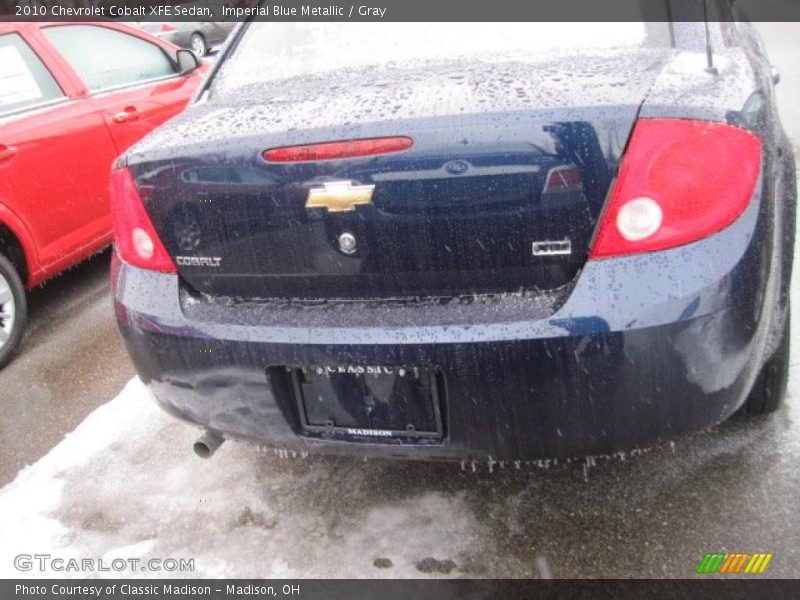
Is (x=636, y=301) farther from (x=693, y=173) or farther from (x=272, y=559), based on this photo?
(x=272, y=559)

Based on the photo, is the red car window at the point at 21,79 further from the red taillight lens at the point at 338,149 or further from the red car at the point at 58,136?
the red taillight lens at the point at 338,149

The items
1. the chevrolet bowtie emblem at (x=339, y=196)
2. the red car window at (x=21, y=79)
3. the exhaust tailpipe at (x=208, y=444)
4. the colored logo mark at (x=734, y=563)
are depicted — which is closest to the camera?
the chevrolet bowtie emblem at (x=339, y=196)

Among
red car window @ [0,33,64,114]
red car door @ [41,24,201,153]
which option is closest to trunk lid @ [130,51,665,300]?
red car window @ [0,33,64,114]

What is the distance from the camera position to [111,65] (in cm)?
454

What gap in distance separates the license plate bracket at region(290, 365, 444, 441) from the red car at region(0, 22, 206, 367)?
7.65 feet

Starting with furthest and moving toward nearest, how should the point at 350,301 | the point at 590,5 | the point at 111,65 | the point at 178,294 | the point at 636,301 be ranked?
1. the point at 111,65
2. the point at 590,5
3. the point at 178,294
4. the point at 350,301
5. the point at 636,301

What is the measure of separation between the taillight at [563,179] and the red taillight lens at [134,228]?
3.46 ft

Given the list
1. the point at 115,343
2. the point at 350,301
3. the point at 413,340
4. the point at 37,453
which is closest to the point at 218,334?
the point at 350,301

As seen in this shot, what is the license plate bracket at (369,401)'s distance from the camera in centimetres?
176

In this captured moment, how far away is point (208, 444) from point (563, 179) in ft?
4.26

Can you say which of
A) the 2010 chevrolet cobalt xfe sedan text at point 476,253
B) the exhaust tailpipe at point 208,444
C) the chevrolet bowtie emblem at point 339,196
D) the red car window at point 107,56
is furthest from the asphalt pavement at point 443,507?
the red car window at point 107,56

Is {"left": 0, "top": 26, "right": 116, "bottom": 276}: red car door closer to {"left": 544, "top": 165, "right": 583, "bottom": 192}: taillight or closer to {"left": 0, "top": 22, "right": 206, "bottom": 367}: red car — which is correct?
{"left": 0, "top": 22, "right": 206, "bottom": 367}: red car

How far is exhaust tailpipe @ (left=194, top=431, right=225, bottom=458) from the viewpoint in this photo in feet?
7.10

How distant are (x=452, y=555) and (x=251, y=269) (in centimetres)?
98
